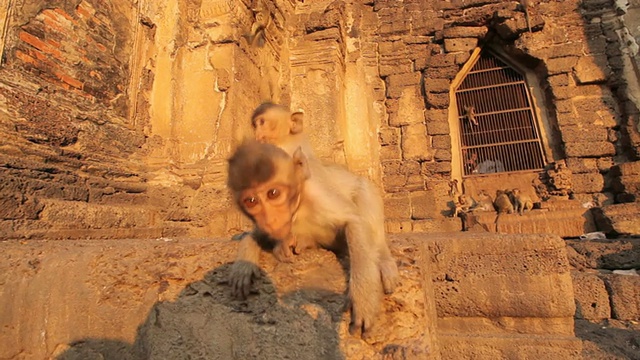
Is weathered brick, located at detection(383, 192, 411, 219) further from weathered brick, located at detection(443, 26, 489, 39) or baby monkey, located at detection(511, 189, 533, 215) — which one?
weathered brick, located at detection(443, 26, 489, 39)

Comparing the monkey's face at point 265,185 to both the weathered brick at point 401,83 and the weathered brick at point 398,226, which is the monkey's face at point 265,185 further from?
the weathered brick at point 401,83

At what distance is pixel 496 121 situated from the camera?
8.55 m

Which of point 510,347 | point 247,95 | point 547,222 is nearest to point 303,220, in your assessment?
point 510,347

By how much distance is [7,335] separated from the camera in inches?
77.5

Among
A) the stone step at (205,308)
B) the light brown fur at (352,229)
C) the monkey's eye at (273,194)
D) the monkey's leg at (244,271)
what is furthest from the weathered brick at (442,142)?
the monkey's eye at (273,194)

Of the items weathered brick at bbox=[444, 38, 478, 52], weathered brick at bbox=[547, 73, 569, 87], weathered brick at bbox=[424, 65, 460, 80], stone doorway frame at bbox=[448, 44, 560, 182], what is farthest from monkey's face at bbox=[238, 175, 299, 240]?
weathered brick at bbox=[547, 73, 569, 87]

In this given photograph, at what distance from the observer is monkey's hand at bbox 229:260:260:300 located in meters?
1.67

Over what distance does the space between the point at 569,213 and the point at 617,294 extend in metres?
3.51

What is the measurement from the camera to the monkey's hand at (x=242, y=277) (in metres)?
1.67

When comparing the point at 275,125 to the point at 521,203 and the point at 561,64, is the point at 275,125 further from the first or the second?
the point at 561,64

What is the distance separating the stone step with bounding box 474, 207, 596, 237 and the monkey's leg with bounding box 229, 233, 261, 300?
19.4 ft

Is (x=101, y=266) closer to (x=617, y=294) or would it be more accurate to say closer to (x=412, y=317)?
(x=412, y=317)

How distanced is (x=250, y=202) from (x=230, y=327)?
0.58 m

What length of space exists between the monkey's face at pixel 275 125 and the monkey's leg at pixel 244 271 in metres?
1.13
